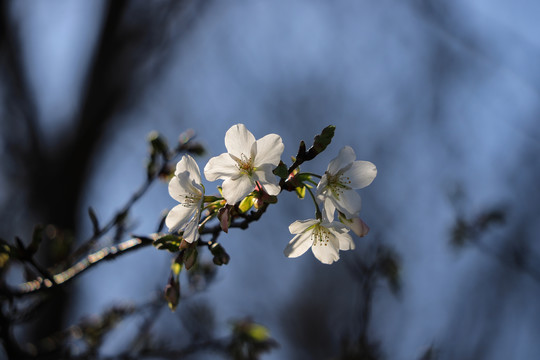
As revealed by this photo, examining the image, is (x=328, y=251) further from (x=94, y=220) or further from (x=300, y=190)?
(x=94, y=220)

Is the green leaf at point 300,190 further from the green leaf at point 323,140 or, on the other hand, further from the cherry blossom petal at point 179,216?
the cherry blossom petal at point 179,216

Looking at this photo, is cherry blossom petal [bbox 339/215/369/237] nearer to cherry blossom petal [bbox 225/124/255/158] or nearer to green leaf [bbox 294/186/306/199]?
green leaf [bbox 294/186/306/199]

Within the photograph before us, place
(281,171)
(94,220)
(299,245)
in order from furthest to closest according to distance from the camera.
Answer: (94,220), (299,245), (281,171)

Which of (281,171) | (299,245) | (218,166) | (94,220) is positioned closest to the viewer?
(281,171)

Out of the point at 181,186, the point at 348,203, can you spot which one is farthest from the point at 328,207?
the point at 181,186

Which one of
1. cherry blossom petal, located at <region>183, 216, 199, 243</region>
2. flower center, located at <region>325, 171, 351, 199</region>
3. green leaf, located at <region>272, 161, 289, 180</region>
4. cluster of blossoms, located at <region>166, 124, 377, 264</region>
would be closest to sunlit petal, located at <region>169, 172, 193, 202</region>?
cluster of blossoms, located at <region>166, 124, 377, 264</region>

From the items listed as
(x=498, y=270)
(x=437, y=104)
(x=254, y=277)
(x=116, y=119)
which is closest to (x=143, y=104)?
(x=116, y=119)

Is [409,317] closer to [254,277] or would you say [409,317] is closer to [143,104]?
[254,277]
